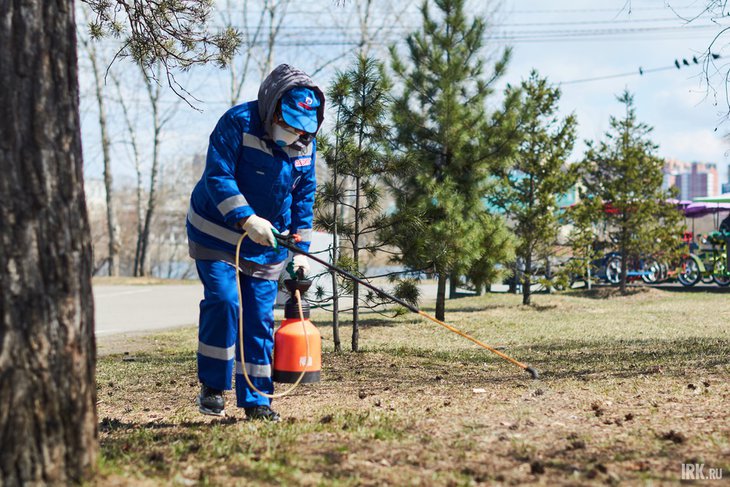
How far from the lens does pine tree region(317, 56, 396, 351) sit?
7.32 meters

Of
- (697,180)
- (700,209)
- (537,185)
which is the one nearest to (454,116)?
(537,185)

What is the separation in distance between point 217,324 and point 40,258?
162 cm

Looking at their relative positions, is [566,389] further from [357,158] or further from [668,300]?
[668,300]

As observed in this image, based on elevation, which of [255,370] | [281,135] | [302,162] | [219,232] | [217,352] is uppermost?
[281,135]

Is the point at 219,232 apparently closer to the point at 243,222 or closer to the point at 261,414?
the point at 243,222

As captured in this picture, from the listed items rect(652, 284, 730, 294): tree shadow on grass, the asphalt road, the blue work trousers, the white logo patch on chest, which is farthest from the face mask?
rect(652, 284, 730, 294): tree shadow on grass

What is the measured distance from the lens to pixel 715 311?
1277 centimetres

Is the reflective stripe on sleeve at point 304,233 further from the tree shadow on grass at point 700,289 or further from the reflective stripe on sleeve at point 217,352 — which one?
the tree shadow on grass at point 700,289

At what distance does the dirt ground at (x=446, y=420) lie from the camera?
305cm

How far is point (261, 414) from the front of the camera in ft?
14.0

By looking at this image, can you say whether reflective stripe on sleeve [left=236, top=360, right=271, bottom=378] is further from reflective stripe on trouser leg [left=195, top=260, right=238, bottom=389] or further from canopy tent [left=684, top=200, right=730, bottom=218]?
canopy tent [left=684, top=200, right=730, bottom=218]

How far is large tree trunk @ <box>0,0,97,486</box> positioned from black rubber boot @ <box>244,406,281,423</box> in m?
1.59

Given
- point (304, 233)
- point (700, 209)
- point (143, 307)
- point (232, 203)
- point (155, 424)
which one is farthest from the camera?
point (700, 209)

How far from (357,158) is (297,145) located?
3.21 m
